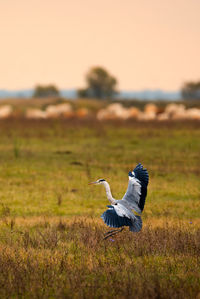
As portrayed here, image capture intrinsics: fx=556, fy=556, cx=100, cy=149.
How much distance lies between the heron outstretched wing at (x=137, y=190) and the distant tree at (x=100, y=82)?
12075 centimetres

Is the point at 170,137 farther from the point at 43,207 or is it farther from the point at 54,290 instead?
the point at 54,290

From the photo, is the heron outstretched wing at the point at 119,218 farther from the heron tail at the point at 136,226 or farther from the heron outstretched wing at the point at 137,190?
the heron outstretched wing at the point at 137,190

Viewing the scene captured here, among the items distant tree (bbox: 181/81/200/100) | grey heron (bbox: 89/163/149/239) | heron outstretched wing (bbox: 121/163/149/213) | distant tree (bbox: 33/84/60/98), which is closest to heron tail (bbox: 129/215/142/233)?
grey heron (bbox: 89/163/149/239)

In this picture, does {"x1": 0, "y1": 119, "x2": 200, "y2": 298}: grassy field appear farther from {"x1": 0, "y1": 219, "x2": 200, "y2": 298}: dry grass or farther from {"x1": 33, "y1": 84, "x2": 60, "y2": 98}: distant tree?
{"x1": 33, "y1": 84, "x2": 60, "y2": 98}: distant tree

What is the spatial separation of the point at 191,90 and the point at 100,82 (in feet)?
77.7

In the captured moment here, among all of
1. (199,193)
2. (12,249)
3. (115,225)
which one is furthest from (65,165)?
(115,225)

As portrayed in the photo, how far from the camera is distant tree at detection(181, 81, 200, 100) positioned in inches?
5262

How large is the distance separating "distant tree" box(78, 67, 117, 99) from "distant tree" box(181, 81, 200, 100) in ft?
60.5

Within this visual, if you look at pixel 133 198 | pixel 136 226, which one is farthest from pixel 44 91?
pixel 136 226

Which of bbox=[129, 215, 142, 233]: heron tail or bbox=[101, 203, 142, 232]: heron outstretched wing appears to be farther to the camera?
bbox=[129, 215, 142, 233]: heron tail

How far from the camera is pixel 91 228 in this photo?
8867mm

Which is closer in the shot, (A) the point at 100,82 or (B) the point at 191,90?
(A) the point at 100,82

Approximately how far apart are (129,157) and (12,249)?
13.1 m

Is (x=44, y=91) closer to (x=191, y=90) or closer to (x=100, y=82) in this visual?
(x=100, y=82)
